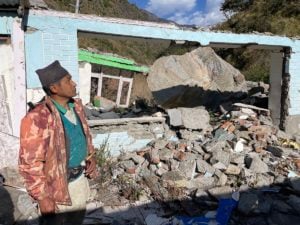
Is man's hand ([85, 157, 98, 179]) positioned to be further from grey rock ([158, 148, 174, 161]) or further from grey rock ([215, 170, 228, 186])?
grey rock ([158, 148, 174, 161])

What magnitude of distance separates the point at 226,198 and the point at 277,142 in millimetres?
2790

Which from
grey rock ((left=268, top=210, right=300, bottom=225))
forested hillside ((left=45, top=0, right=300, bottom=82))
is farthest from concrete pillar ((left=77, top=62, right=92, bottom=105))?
grey rock ((left=268, top=210, right=300, bottom=225))

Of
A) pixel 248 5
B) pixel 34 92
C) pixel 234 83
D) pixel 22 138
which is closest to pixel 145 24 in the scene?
pixel 34 92

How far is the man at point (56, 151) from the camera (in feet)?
9.15

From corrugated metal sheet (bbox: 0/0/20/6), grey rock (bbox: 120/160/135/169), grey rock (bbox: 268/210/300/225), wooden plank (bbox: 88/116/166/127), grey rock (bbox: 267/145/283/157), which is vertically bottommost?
grey rock (bbox: 268/210/300/225)

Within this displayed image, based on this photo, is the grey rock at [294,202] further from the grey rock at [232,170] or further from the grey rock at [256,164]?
the grey rock at [232,170]

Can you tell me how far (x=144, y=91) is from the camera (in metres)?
17.4

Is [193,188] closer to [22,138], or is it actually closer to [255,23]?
[22,138]

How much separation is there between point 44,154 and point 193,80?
32.4ft

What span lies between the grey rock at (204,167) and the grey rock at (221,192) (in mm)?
630

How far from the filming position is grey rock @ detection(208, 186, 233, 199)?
231 inches

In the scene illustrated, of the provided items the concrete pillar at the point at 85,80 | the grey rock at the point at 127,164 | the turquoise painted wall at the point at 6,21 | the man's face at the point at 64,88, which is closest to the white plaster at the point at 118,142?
the grey rock at the point at 127,164

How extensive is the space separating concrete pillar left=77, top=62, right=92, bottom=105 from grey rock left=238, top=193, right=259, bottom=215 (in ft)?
28.7

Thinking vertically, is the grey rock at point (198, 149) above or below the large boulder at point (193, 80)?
below
